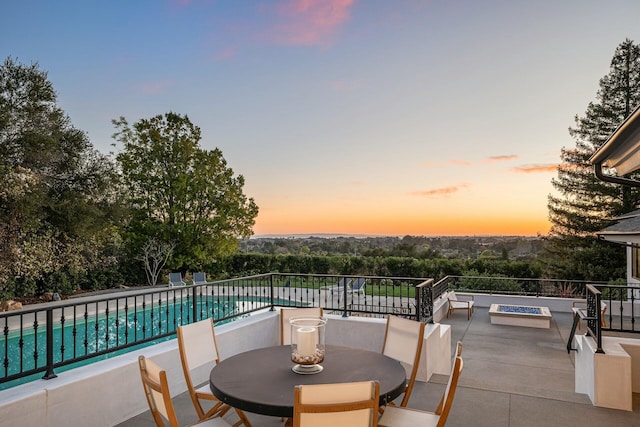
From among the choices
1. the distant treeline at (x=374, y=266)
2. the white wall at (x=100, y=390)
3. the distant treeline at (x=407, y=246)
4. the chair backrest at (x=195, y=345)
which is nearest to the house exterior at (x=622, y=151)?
the chair backrest at (x=195, y=345)

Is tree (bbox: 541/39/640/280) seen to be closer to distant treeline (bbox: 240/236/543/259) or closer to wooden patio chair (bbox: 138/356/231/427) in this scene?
distant treeline (bbox: 240/236/543/259)

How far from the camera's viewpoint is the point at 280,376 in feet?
9.12

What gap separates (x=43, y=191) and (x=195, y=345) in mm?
11570

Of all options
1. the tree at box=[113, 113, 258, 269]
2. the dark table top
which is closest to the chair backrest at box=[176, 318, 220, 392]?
the dark table top

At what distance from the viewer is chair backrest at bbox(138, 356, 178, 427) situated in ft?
7.55

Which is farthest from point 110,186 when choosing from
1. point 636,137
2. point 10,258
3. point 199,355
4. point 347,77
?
point 636,137

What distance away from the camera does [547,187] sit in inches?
645

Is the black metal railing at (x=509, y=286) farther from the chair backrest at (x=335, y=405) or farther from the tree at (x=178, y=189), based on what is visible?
the chair backrest at (x=335, y=405)

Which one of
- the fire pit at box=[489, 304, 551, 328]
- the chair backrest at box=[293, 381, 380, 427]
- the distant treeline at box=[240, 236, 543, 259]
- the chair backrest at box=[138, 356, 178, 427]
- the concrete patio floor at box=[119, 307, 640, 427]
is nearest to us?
the chair backrest at box=[293, 381, 380, 427]

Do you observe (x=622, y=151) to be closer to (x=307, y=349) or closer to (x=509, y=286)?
(x=307, y=349)

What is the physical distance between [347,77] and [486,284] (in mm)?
7920

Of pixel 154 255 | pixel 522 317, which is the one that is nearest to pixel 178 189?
pixel 154 255

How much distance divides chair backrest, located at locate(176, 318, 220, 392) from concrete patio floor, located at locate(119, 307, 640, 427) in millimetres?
719

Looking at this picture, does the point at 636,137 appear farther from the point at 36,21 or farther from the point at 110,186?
the point at 110,186
